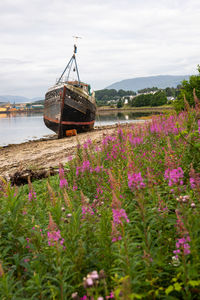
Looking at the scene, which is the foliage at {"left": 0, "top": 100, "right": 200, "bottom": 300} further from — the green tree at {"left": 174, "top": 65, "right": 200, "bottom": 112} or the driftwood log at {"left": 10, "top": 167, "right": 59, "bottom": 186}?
the green tree at {"left": 174, "top": 65, "right": 200, "bottom": 112}

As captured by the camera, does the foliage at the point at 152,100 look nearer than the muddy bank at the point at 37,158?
No

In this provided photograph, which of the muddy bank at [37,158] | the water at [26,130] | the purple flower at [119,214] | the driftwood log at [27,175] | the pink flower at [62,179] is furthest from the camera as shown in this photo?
the water at [26,130]

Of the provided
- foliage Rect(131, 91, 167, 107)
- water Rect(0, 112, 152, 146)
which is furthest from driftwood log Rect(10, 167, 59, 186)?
foliage Rect(131, 91, 167, 107)

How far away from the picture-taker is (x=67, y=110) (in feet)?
79.5

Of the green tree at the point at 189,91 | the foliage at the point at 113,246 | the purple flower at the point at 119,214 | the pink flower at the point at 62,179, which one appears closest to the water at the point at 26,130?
the green tree at the point at 189,91

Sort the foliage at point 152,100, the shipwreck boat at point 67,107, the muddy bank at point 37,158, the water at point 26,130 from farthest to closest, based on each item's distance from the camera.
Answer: the foliage at point 152,100 → the water at point 26,130 → the shipwreck boat at point 67,107 → the muddy bank at point 37,158

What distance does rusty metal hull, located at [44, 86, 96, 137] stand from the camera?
2383 cm

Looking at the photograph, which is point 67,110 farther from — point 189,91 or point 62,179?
point 62,179

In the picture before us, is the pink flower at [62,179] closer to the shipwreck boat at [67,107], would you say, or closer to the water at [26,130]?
the water at [26,130]

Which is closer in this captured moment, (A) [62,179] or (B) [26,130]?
(A) [62,179]

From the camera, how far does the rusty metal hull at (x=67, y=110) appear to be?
2383cm

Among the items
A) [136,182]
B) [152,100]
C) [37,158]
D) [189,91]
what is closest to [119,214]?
[136,182]

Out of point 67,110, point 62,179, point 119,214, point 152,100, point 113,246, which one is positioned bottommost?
point 113,246

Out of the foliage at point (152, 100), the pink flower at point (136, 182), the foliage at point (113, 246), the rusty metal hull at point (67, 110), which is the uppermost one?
the foliage at point (152, 100)
